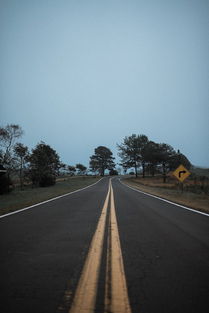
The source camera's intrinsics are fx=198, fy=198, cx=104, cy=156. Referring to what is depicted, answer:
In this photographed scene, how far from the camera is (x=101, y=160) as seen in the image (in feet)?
357

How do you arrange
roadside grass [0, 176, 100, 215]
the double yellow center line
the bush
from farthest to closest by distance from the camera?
the bush → roadside grass [0, 176, 100, 215] → the double yellow center line

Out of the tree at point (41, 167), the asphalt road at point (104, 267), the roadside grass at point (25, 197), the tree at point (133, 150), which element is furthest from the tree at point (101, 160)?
the asphalt road at point (104, 267)

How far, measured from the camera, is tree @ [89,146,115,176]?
10738 centimetres

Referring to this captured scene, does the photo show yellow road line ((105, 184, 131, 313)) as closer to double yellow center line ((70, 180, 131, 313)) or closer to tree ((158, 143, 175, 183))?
double yellow center line ((70, 180, 131, 313))

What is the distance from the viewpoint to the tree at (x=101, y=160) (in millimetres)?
107375

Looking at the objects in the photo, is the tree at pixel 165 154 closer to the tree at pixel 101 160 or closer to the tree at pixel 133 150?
the tree at pixel 133 150

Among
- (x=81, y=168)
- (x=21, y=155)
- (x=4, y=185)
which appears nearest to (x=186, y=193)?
(x=4, y=185)

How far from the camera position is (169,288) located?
2.30 metres

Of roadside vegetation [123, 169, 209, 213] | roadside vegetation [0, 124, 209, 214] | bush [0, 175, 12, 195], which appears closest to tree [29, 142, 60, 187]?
roadside vegetation [0, 124, 209, 214]

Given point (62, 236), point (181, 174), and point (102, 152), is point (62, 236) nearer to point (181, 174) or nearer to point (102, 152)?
point (181, 174)

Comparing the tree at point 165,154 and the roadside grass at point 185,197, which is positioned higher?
the tree at point 165,154

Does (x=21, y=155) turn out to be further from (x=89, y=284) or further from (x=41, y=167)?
(x=89, y=284)

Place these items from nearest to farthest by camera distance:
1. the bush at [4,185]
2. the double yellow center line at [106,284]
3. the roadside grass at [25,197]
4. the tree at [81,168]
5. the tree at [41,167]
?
the double yellow center line at [106,284] → the roadside grass at [25,197] → the bush at [4,185] → the tree at [41,167] → the tree at [81,168]

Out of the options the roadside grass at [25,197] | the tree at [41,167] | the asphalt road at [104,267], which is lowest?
the roadside grass at [25,197]
